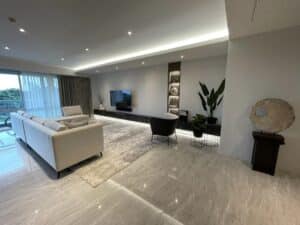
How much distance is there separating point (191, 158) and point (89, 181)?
214 centimetres

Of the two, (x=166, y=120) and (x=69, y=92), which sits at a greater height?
(x=69, y=92)

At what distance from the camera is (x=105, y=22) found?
2570 mm

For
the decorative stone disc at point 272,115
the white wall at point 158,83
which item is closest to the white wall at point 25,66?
the white wall at point 158,83

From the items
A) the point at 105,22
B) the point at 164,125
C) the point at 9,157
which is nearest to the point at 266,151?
the point at 164,125

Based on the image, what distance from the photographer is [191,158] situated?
3.06 metres

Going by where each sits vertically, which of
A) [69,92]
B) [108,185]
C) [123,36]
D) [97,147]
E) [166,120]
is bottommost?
[108,185]

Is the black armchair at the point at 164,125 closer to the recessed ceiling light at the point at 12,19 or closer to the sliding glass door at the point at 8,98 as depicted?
the recessed ceiling light at the point at 12,19

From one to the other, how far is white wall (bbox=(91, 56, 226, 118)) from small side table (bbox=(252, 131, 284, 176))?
2192 millimetres

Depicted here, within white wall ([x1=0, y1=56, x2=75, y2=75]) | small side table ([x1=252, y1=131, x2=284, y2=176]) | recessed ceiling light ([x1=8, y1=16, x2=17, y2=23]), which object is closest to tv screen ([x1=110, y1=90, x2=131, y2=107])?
white wall ([x1=0, y1=56, x2=75, y2=75])

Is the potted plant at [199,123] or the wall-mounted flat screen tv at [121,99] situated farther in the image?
the wall-mounted flat screen tv at [121,99]

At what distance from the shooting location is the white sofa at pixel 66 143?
2.31 metres

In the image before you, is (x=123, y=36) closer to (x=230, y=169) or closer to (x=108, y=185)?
(x=108, y=185)

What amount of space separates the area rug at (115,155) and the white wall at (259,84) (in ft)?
6.97

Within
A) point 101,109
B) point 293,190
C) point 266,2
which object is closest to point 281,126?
point 293,190
